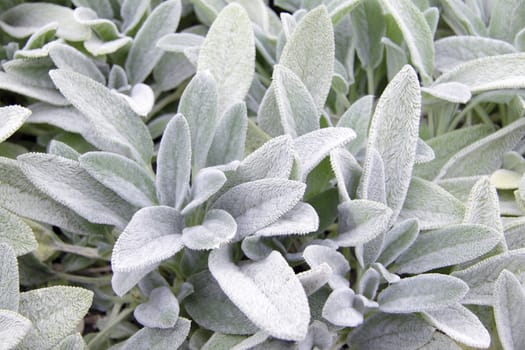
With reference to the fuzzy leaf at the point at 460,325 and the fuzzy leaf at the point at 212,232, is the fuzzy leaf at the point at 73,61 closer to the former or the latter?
the fuzzy leaf at the point at 212,232

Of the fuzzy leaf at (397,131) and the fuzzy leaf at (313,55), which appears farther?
the fuzzy leaf at (313,55)

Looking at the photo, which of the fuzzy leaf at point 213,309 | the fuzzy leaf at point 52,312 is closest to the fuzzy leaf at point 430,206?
the fuzzy leaf at point 213,309

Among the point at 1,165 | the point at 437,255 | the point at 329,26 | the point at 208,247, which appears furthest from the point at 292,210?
the point at 1,165

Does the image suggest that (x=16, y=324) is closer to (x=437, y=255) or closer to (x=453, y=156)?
(x=437, y=255)

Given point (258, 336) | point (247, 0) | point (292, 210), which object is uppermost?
point (247, 0)

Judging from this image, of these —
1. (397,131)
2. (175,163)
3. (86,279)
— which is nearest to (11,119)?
(175,163)

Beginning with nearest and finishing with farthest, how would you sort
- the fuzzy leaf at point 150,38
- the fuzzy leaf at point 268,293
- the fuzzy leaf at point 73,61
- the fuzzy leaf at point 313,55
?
the fuzzy leaf at point 268,293 < the fuzzy leaf at point 313,55 < the fuzzy leaf at point 73,61 < the fuzzy leaf at point 150,38
